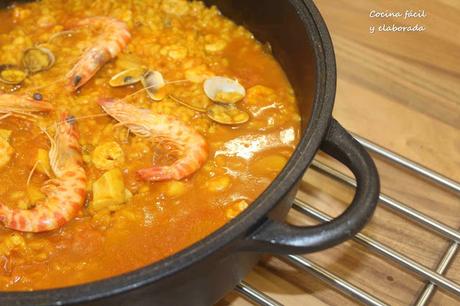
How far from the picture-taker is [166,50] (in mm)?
1624

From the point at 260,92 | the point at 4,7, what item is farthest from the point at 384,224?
the point at 4,7

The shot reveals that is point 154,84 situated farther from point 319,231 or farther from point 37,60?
point 319,231

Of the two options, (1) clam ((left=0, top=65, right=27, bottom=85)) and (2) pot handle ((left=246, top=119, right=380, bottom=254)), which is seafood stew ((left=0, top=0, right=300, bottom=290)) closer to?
(1) clam ((left=0, top=65, right=27, bottom=85))

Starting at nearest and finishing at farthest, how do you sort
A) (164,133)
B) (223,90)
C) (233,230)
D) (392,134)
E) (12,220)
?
1. (233,230)
2. (12,220)
3. (164,133)
4. (223,90)
5. (392,134)

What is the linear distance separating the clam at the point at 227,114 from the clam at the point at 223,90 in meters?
0.02

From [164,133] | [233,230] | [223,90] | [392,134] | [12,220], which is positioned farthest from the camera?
[392,134]

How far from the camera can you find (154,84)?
155 cm

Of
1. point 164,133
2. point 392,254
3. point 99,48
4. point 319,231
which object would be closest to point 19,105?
point 99,48

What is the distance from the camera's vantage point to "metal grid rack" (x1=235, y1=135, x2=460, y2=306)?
1407 millimetres

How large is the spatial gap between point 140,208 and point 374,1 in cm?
124

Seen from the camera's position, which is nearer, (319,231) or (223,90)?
(319,231)

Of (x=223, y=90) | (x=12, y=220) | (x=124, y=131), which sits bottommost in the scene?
(x=12, y=220)

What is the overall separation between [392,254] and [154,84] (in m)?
0.73

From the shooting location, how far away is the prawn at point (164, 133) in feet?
4.42
